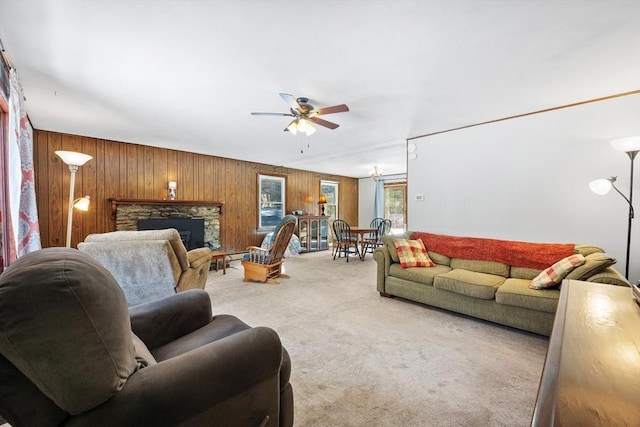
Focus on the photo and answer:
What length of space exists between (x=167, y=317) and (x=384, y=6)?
2.16 meters

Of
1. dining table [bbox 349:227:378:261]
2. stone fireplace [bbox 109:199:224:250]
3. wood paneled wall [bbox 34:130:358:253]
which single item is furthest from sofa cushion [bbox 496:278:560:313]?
wood paneled wall [bbox 34:130:358:253]

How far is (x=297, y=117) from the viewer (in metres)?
2.95

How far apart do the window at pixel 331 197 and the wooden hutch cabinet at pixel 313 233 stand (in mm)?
796

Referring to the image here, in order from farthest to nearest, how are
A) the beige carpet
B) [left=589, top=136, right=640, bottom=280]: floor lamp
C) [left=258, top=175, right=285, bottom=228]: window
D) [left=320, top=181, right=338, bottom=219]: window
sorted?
1. [left=320, top=181, right=338, bottom=219]: window
2. [left=258, top=175, right=285, bottom=228]: window
3. [left=589, top=136, right=640, bottom=280]: floor lamp
4. the beige carpet

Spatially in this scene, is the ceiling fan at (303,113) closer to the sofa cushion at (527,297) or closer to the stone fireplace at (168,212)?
the sofa cushion at (527,297)

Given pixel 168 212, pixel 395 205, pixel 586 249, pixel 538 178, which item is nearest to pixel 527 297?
pixel 586 249

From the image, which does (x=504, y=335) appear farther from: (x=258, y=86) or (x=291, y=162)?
(x=291, y=162)

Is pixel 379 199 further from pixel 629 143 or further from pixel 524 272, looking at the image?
pixel 629 143

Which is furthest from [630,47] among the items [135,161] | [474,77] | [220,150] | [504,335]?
[135,161]

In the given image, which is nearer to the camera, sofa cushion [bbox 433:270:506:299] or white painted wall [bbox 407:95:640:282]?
sofa cushion [bbox 433:270:506:299]

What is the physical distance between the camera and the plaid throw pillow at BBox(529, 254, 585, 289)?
2.35 metres

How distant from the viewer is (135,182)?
4.89 meters

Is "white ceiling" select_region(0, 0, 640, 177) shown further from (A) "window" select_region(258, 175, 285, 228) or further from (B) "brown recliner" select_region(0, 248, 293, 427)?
(A) "window" select_region(258, 175, 285, 228)

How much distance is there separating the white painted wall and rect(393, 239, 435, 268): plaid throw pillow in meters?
0.77
